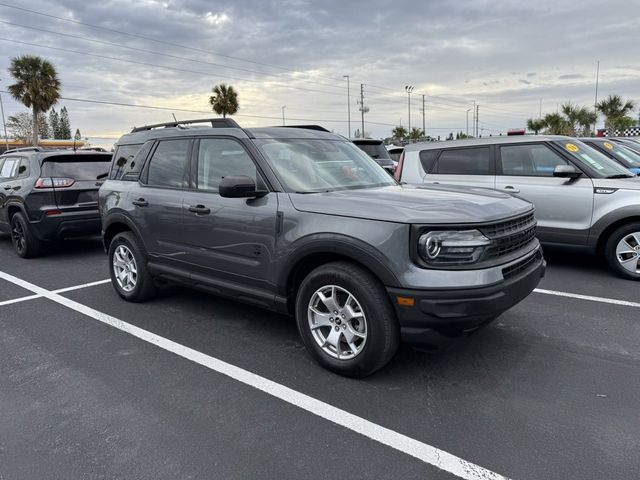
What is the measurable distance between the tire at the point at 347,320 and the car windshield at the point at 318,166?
81 cm

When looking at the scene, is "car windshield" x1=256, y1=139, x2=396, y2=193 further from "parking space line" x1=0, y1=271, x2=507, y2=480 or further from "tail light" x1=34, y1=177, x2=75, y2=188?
"tail light" x1=34, y1=177, x2=75, y2=188

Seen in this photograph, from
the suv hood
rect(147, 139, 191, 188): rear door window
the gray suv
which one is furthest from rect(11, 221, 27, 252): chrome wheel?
the suv hood

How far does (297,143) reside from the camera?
14.2ft

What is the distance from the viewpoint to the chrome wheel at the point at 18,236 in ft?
25.9

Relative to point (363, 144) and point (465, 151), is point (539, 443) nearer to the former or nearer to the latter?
point (465, 151)

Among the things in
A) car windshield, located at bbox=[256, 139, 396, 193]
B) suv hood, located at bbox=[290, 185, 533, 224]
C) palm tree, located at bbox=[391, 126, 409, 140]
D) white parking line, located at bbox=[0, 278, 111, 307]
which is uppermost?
palm tree, located at bbox=[391, 126, 409, 140]

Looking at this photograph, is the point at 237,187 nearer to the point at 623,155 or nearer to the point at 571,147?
the point at 571,147

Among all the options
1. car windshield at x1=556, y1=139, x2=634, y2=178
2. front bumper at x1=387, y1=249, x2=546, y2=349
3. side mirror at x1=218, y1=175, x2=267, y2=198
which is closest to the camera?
front bumper at x1=387, y1=249, x2=546, y2=349

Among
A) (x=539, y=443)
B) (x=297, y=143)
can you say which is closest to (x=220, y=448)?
(x=539, y=443)

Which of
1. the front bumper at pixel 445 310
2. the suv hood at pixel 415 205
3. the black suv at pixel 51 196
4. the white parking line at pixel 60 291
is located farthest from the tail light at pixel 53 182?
the front bumper at pixel 445 310

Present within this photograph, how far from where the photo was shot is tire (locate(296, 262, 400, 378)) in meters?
3.17

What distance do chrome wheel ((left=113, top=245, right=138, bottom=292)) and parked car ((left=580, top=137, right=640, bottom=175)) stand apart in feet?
21.3

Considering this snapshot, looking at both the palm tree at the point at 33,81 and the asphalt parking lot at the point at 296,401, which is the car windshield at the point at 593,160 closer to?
the asphalt parking lot at the point at 296,401

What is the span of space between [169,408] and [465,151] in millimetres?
5767
